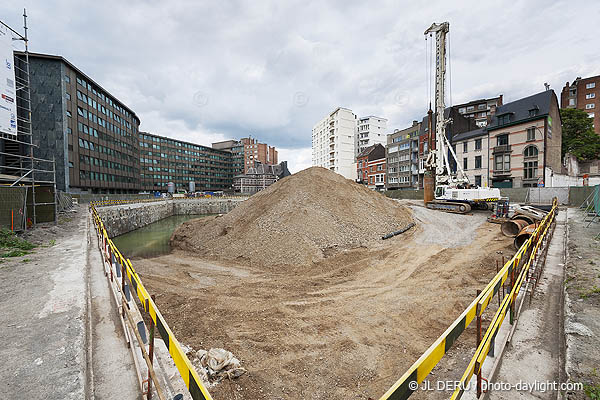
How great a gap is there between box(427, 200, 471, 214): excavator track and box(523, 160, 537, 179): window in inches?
779

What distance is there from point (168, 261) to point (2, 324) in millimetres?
9826

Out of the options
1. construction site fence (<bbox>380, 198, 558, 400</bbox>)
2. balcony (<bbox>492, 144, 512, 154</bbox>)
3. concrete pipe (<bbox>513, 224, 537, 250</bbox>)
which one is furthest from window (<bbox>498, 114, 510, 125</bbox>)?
construction site fence (<bbox>380, 198, 558, 400</bbox>)

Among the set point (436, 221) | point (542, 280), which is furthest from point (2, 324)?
point (436, 221)

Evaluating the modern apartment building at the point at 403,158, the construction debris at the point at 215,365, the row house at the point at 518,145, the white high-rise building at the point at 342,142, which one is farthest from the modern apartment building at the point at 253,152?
the construction debris at the point at 215,365

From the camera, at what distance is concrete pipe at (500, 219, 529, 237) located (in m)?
14.1

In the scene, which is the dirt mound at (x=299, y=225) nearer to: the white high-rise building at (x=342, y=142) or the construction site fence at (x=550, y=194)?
the construction site fence at (x=550, y=194)

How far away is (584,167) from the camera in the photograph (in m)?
45.5

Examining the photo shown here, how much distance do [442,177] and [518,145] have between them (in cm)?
1914

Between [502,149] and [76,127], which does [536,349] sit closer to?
[502,149]

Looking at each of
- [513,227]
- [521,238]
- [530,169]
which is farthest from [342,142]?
[521,238]

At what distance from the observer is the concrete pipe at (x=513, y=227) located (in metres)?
14.1

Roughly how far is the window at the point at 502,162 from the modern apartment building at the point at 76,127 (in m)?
58.0

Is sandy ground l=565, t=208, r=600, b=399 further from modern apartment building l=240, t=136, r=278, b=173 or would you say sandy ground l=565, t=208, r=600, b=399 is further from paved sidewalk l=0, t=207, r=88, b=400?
modern apartment building l=240, t=136, r=278, b=173

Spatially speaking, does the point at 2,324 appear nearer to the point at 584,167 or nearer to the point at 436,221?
the point at 436,221
